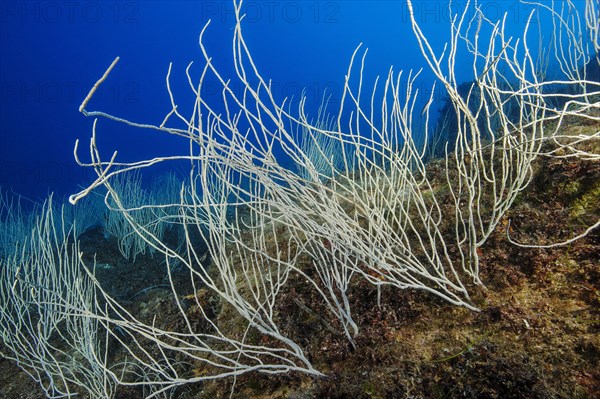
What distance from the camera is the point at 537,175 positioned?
8.80 feet

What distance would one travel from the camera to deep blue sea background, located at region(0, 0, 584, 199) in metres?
62.4

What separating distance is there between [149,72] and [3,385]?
9582 centimetres

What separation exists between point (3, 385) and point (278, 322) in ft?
12.4

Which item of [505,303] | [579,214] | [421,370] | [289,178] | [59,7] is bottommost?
[421,370]

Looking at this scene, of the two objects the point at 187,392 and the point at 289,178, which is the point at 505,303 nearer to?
the point at 289,178

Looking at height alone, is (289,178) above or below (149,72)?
below

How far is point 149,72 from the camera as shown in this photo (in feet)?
281

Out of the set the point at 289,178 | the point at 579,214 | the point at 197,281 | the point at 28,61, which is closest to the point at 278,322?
the point at 289,178

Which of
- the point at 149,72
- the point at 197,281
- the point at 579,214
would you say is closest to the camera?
the point at 579,214

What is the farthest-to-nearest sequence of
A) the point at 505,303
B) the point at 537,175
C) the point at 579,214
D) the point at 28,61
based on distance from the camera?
the point at 28,61, the point at 537,175, the point at 579,214, the point at 505,303

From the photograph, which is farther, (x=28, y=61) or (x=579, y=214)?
(x=28, y=61)

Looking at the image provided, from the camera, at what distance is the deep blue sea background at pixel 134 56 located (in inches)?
2458

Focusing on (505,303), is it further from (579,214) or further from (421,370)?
(579,214)

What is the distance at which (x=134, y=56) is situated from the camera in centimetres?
8156
